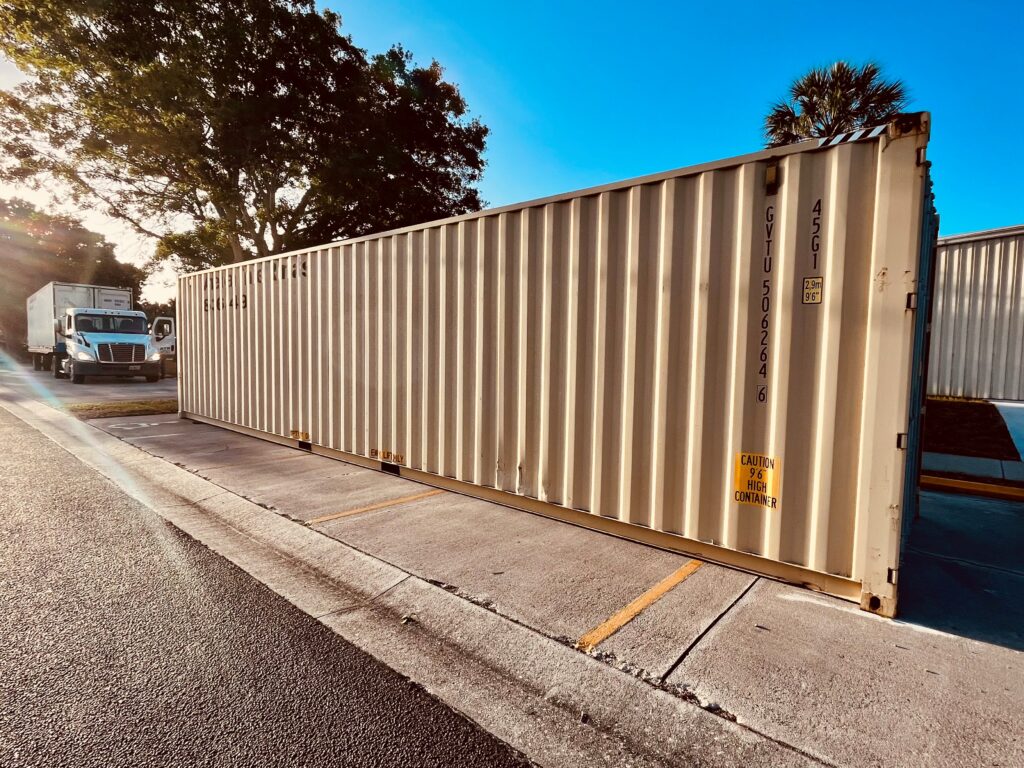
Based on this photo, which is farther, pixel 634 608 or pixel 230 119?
pixel 230 119

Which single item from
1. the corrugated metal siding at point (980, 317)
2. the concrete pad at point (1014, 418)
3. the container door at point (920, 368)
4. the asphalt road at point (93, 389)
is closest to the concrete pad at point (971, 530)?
the container door at point (920, 368)

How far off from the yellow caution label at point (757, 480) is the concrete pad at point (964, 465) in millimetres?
4855

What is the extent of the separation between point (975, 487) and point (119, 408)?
53.1 feet

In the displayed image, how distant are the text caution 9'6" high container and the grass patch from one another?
886 cm

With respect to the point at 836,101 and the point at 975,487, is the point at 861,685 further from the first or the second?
the point at 836,101

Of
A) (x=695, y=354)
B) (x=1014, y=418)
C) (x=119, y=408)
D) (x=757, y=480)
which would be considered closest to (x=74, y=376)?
(x=119, y=408)

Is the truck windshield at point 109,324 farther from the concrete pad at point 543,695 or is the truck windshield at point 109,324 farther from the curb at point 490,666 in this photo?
the concrete pad at point 543,695

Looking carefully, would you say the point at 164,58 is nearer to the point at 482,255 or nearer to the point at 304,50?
the point at 304,50

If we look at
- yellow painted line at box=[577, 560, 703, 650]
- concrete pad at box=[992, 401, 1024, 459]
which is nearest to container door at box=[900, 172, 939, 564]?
yellow painted line at box=[577, 560, 703, 650]

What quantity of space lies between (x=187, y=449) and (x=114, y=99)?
13200mm

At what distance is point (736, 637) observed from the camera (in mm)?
2809

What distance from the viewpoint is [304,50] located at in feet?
54.3

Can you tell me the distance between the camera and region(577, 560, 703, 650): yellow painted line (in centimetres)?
278

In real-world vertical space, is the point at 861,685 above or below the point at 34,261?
below
